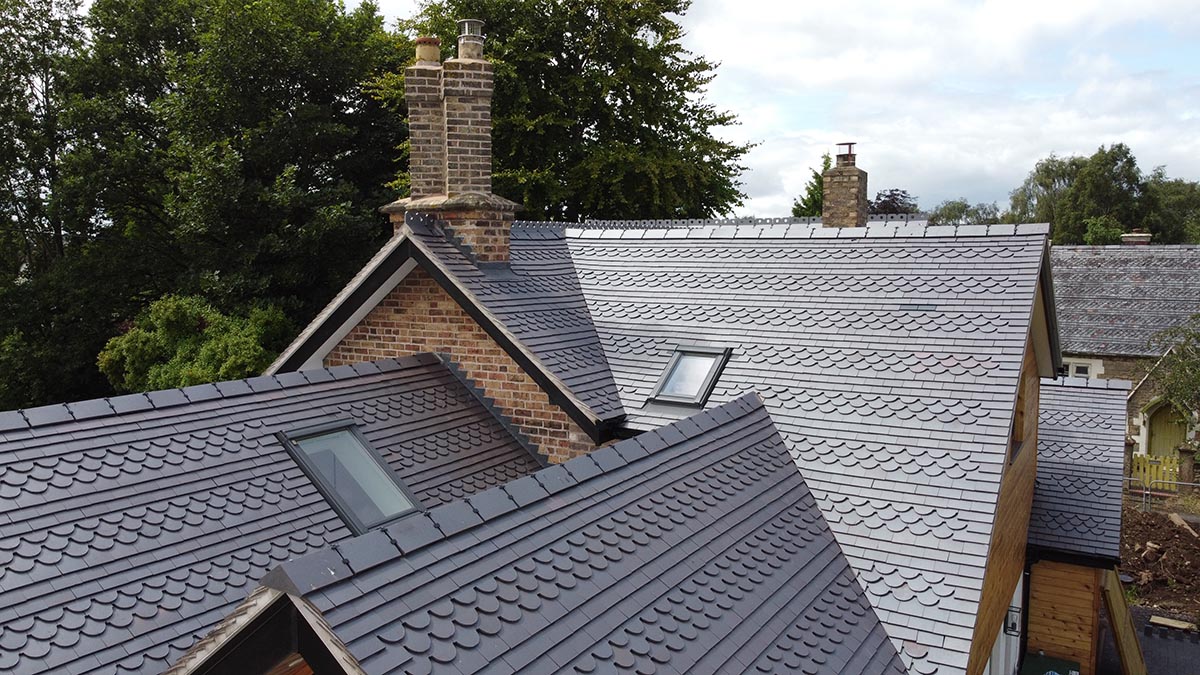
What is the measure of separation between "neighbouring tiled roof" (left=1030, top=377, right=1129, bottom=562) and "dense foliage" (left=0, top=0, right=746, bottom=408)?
15112mm

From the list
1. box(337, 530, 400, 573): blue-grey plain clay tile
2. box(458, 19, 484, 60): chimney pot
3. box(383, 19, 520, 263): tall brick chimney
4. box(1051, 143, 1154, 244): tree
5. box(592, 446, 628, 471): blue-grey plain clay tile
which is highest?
box(1051, 143, 1154, 244): tree

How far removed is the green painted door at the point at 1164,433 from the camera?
27219mm

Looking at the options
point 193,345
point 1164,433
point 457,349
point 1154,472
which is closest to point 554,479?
point 457,349

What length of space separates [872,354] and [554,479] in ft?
15.0

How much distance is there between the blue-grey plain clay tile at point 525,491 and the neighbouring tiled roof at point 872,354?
9.88 ft

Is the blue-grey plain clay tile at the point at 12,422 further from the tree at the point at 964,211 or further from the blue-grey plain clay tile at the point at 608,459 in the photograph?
the tree at the point at 964,211

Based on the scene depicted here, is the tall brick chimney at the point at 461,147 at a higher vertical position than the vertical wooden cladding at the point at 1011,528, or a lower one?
higher

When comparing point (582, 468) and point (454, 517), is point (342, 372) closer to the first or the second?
point (582, 468)

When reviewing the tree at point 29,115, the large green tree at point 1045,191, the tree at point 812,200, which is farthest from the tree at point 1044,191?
the tree at point 29,115

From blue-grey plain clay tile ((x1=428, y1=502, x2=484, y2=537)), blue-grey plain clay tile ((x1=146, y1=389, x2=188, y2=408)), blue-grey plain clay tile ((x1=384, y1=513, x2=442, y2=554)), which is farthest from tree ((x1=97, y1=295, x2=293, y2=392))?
blue-grey plain clay tile ((x1=384, y1=513, x2=442, y2=554))

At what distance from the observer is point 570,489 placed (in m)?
5.12

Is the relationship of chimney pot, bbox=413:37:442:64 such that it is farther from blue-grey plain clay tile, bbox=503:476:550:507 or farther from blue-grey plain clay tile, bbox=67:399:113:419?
blue-grey plain clay tile, bbox=503:476:550:507

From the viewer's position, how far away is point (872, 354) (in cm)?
828

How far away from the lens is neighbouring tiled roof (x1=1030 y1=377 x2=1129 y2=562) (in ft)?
34.3
